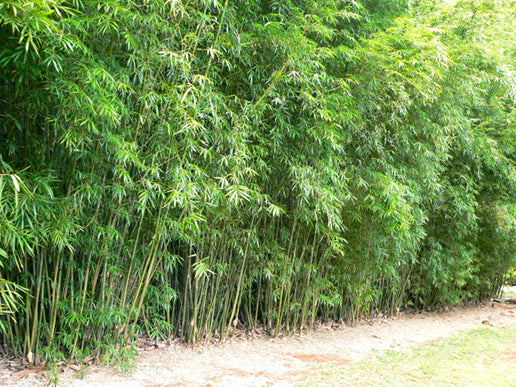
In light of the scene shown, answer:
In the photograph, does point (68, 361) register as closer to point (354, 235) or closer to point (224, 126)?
point (224, 126)

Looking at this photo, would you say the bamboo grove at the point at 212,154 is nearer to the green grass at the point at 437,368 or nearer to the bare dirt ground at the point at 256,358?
the bare dirt ground at the point at 256,358

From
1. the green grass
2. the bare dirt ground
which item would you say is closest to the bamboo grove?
the bare dirt ground

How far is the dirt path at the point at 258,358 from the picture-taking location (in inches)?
110

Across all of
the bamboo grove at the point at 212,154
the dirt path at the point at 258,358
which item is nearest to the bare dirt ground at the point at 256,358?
the dirt path at the point at 258,358

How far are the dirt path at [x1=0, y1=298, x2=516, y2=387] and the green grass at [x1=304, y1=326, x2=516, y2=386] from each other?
0.18 m

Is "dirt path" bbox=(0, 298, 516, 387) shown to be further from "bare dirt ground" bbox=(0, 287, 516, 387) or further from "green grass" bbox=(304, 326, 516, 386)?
"green grass" bbox=(304, 326, 516, 386)

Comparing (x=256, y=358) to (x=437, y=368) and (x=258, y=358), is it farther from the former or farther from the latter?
(x=437, y=368)

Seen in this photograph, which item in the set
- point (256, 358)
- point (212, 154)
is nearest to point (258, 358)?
point (256, 358)

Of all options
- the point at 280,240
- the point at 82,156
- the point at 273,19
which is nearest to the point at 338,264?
the point at 280,240

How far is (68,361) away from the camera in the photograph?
2.75 meters

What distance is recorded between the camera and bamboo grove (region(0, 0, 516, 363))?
2.24m

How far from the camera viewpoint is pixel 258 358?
3465 mm

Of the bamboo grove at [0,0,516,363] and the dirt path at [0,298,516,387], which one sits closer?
the bamboo grove at [0,0,516,363]

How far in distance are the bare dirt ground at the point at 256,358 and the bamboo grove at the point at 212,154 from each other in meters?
0.16
